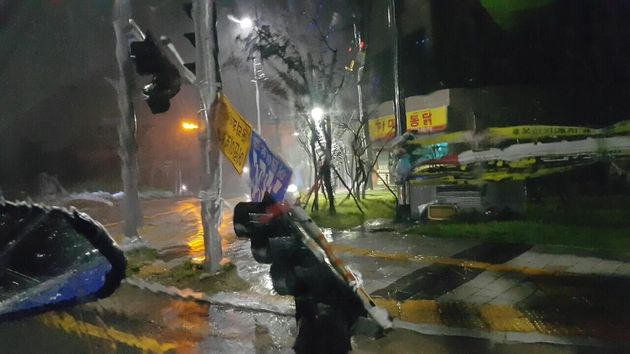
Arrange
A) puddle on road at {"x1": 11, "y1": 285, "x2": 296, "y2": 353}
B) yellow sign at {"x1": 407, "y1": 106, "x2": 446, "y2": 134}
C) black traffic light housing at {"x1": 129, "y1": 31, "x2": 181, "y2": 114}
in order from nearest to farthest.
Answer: puddle on road at {"x1": 11, "y1": 285, "x2": 296, "y2": 353}, black traffic light housing at {"x1": 129, "y1": 31, "x2": 181, "y2": 114}, yellow sign at {"x1": 407, "y1": 106, "x2": 446, "y2": 134}

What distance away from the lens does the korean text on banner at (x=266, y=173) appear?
4.05 metres

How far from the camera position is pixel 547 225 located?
8.86 m

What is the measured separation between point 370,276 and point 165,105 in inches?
146

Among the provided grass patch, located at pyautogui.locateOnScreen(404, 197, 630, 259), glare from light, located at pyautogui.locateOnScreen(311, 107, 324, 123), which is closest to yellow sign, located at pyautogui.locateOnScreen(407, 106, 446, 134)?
glare from light, located at pyautogui.locateOnScreen(311, 107, 324, 123)

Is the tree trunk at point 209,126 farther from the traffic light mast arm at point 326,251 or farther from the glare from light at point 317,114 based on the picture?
the traffic light mast arm at point 326,251

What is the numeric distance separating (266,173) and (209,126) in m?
3.34

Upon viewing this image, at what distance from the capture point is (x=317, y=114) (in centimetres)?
1062

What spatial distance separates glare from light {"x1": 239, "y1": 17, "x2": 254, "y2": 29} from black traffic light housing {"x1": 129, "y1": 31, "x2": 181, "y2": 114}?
4132 millimetres

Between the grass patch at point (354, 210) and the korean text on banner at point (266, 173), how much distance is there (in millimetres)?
5960

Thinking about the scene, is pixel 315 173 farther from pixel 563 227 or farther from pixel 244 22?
pixel 563 227

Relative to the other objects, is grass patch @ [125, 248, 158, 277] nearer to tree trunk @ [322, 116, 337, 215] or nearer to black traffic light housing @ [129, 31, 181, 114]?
black traffic light housing @ [129, 31, 181, 114]

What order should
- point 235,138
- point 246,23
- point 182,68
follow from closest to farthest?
1. point 235,138
2. point 182,68
3. point 246,23

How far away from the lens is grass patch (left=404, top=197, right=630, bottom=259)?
7.93m

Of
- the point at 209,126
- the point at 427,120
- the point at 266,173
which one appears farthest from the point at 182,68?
the point at 427,120
